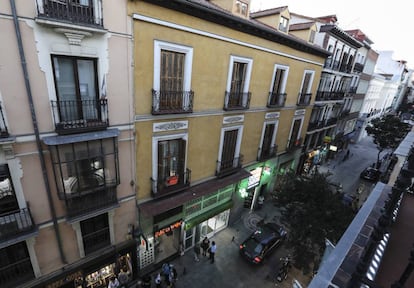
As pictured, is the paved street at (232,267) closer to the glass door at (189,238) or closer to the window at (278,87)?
the glass door at (189,238)

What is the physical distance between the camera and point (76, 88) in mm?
7430

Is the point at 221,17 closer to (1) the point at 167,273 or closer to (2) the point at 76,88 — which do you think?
(2) the point at 76,88

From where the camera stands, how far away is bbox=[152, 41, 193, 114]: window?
891cm

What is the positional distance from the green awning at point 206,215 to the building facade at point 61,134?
482cm

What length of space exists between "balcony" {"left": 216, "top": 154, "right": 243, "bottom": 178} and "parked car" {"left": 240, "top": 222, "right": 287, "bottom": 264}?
181 inches

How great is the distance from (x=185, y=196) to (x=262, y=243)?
20.8ft

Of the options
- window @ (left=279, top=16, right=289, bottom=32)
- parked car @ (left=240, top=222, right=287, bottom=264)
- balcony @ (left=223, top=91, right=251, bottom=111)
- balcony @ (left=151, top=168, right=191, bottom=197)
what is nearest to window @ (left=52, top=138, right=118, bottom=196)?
balcony @ (left=151, top=168, right=191, bottom=197)

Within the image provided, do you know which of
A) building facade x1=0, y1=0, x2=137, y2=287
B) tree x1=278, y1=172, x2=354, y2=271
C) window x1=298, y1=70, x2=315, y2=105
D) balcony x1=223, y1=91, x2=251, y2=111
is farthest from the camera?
window x1=298, y1=70, x2=315, y2=105

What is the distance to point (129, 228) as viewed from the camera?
1052 cm

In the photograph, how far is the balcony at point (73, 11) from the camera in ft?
20.2

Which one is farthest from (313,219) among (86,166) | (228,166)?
(86,166)

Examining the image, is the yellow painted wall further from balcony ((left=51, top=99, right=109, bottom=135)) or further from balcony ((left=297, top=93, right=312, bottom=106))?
balcony ((left=297, top=93, right=312, bottom=106))

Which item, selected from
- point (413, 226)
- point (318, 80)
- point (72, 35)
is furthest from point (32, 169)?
point (318, 80)

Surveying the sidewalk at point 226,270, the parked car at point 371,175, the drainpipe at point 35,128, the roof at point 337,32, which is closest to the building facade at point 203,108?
the sidewalk at point 226,270
